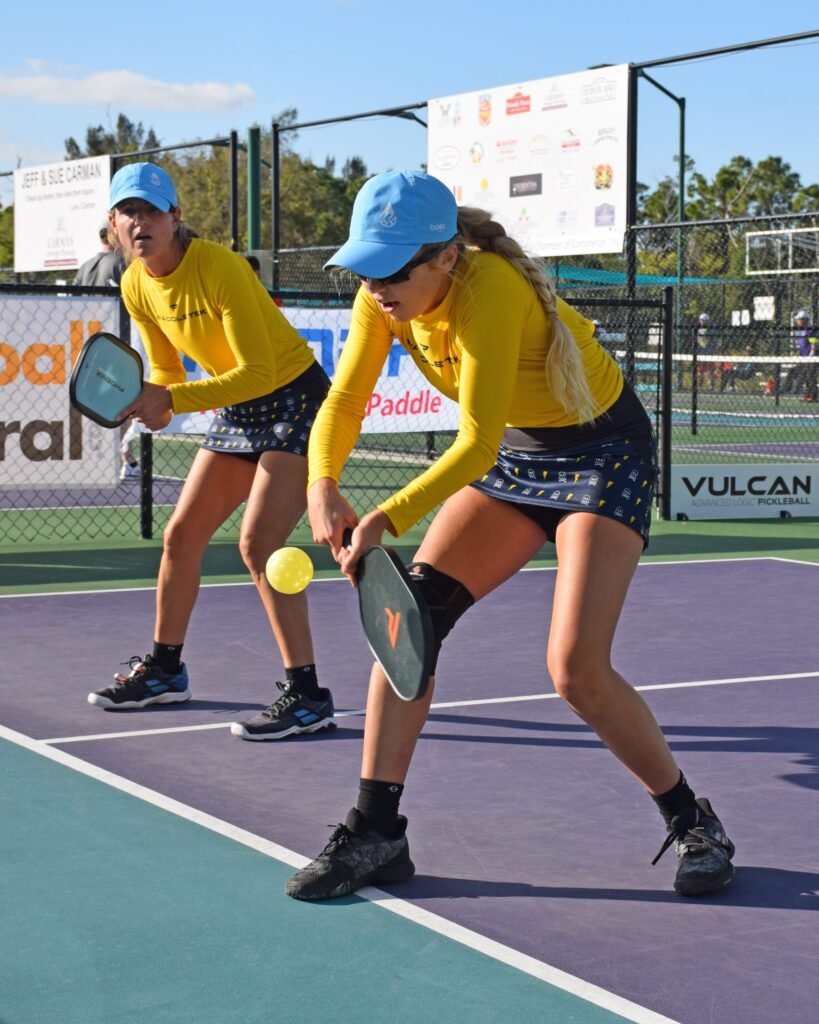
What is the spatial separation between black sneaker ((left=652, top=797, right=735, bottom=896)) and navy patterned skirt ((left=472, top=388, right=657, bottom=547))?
792 mm

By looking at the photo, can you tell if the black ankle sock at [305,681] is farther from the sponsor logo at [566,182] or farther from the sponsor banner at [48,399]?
the sponsor logo at [566,182]

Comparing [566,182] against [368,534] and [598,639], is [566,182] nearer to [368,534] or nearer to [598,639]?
[598,639]

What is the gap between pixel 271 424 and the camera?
6320 mm

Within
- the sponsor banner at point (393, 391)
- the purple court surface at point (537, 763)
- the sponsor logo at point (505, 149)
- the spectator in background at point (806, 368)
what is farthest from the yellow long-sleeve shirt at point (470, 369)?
the spectator in background at point (806, 368)

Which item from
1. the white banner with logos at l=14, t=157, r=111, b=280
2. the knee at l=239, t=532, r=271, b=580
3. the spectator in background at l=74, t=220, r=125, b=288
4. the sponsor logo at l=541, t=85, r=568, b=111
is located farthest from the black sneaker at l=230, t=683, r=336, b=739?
the white banner with logos at l=14, t=157, r=111, b=280

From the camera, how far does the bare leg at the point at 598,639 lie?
4.30 m

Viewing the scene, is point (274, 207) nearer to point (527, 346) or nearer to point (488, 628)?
point (488, 628)

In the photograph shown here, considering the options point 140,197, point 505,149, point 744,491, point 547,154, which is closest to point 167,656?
point 140,197

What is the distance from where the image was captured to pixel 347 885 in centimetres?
428

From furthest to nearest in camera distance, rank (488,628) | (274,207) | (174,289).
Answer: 1. (274,207)
2. (488,628)
3. (174,289)

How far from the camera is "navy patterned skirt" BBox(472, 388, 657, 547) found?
4469 millimetres

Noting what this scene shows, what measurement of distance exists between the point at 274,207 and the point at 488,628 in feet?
41.1

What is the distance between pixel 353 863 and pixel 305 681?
197 centimetres

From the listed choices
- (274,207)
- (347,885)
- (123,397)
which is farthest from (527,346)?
(274,207)
